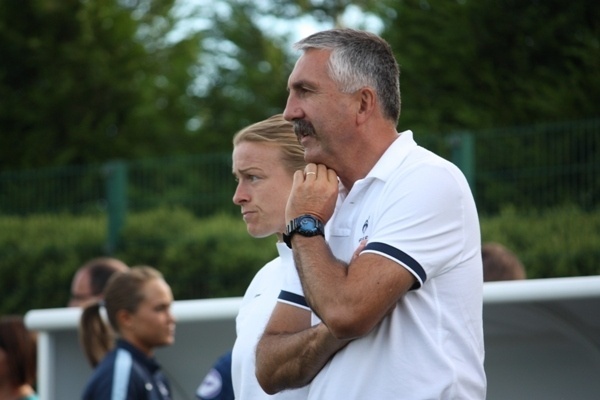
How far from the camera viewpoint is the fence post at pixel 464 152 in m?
9.00

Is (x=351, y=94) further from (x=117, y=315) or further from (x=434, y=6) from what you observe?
(x=434, y=6)

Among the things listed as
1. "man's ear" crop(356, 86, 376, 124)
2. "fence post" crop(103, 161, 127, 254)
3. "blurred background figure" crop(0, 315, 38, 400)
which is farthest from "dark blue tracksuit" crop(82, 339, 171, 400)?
"fence post" crop(103, 161, 127, 254)

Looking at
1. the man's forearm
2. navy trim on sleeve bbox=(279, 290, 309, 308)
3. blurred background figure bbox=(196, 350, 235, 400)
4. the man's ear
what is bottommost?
blurred background figure bbox=(196, 350, 235, 400)

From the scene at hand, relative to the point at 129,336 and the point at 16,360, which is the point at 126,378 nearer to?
the point at 129,336

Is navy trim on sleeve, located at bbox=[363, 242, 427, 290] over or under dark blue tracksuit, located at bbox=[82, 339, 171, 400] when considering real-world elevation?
over

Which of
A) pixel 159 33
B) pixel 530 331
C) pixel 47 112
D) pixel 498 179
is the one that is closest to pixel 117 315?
pixel 530 331

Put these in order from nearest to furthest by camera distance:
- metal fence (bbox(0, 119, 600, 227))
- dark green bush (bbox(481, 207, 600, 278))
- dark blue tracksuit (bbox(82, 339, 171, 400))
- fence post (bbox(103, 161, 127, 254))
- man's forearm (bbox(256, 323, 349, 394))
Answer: man's forearm (bbox(256, 323, 349, 394)) → dark blue tracksuit (bbox(82, 339, 171, 400)) → dark green bush (bbox(481, 207, 600, 278)) → metal fence (bbox(0, 119, 600, 227)) → fence post (bbox(103, 161, 127, 254))

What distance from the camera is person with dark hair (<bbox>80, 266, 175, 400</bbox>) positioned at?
5.04 m

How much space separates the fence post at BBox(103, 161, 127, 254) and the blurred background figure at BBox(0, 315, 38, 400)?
4.38 metres

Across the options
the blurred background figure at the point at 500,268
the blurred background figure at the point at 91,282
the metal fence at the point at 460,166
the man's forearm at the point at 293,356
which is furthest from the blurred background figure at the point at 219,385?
the metal fence at the point at 460,166

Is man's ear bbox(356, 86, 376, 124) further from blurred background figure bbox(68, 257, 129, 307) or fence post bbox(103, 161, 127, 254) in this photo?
fence post bbox(103, 161, 127, 254)

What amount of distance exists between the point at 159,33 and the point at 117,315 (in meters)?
15.3

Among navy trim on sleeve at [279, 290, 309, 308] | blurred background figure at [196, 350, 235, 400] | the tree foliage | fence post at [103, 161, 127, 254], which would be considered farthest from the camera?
the tree foliage

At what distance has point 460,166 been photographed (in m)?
9.02
